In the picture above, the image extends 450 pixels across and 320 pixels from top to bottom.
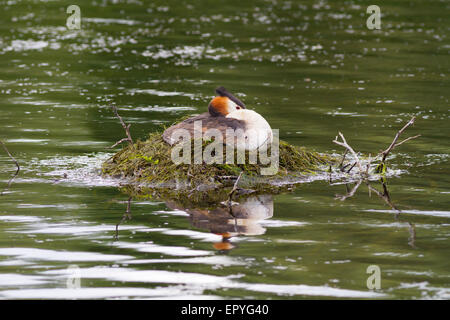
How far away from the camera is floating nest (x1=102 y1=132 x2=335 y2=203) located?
10867 mm

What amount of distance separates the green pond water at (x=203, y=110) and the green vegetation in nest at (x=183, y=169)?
39cm

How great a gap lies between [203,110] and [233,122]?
222 inches

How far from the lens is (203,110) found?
1689cm

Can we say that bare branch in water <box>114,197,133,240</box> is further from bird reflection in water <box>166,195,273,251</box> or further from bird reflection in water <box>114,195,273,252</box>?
bird reflection in water <box>166,195,273,251</box>

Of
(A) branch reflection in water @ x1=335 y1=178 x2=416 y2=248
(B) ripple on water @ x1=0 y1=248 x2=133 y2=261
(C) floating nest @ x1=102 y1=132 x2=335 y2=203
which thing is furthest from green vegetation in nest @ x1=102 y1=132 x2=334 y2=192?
(B) ripple on water @ x1=0 y1=248 x2=133 y2=261

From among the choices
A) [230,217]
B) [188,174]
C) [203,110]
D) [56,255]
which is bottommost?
[56,255]

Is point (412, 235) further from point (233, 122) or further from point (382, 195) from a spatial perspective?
point (233, 122)

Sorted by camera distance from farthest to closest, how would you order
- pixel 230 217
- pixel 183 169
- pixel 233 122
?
pixel 233 122, pixel 183 169, pixel 230 217

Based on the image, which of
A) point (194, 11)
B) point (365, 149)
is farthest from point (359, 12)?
point (365, 149)

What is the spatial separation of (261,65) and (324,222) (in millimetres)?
13881

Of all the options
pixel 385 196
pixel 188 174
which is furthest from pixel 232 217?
pixel 385 196

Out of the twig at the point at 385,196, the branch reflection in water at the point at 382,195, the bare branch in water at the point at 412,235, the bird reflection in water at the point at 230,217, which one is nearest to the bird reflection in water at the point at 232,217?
the bird reflection in water at the point at 230,217

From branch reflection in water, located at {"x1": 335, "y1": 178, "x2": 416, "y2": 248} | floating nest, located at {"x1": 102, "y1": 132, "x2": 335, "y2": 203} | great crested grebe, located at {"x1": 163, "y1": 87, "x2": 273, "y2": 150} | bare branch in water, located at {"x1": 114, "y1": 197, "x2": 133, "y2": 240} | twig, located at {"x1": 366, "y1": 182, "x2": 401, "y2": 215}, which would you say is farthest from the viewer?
great crested grebe, located at {"x1": 163, "y1": 87, "x2": 273, "y2": 150}

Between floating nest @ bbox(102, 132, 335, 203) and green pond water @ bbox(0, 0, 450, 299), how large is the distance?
1.02 feet
